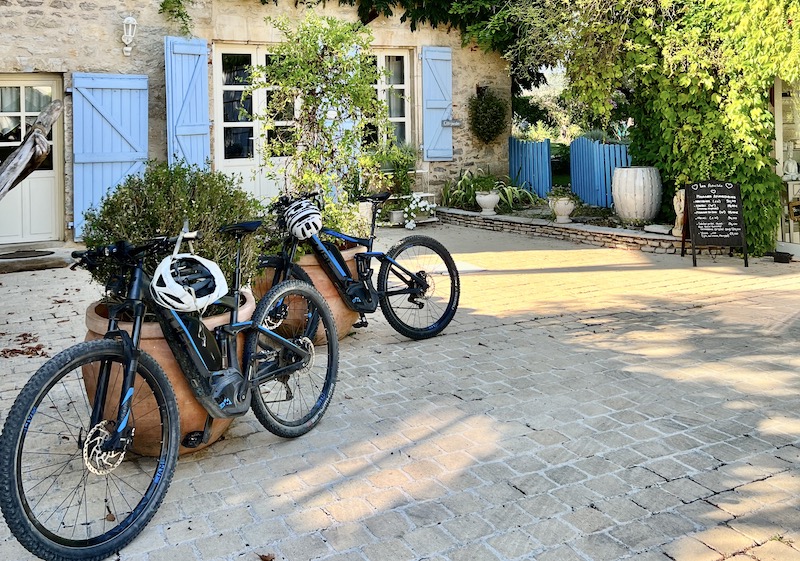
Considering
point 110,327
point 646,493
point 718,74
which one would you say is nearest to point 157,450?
point 110,327

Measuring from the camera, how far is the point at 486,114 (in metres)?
12.7

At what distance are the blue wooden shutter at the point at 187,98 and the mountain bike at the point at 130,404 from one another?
6690mm

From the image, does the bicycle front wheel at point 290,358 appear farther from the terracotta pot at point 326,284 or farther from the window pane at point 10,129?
the window pane at point 10,129

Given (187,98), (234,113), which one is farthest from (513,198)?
(187,98)

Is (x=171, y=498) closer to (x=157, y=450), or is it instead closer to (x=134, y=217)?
(x=157, y=450)

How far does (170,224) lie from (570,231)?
723cm

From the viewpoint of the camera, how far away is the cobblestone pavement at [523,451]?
8.73 ft

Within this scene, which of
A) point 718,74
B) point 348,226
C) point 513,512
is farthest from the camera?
point 718,74

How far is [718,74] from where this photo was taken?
8.45 m

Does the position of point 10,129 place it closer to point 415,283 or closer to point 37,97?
point 37,97

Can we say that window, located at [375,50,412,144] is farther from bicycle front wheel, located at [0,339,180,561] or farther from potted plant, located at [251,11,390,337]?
bicycle front wheel, located at [0,339,180,561]

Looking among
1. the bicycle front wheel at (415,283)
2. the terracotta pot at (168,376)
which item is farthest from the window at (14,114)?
the terracotta pot at (168,376)

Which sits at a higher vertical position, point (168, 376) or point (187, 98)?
point (187, 98)

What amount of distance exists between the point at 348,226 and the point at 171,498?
9.55ft
